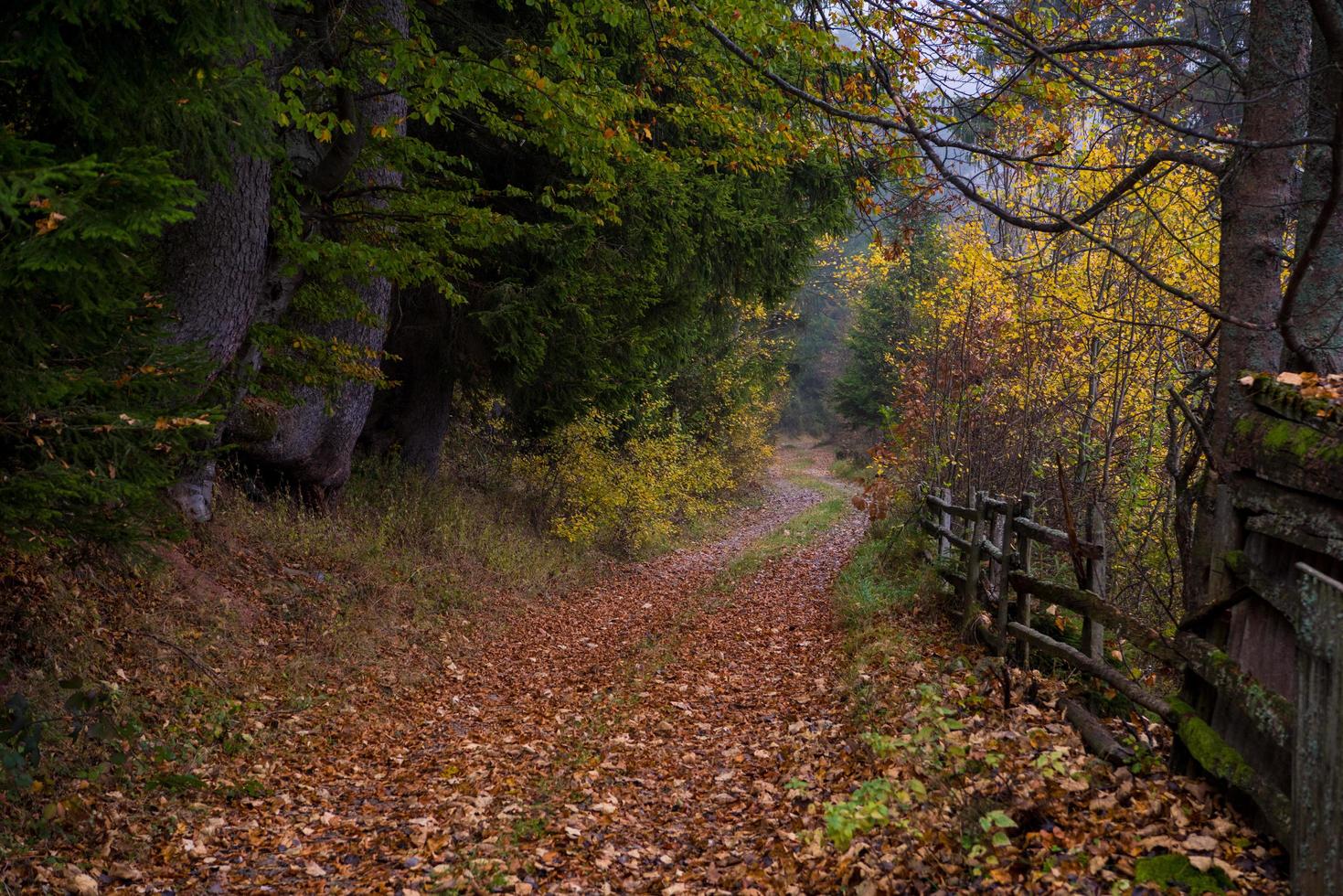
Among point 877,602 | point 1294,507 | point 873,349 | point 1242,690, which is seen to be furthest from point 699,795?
point 873,349

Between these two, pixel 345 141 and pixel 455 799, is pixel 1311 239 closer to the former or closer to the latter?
→ pixel 455 799

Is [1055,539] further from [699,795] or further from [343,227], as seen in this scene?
[343,227]

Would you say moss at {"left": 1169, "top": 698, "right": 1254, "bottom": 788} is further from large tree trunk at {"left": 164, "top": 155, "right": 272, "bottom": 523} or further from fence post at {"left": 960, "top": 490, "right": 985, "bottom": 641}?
large tree trunk at {"left": 164, "top": 155, "right": 272, "bottom": 523}

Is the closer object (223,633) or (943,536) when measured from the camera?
(223,633)

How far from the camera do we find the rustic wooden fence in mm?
2648

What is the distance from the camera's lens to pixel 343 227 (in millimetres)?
8219

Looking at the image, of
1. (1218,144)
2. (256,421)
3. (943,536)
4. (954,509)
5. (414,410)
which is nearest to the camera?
(1218,144)

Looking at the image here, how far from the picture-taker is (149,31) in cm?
430

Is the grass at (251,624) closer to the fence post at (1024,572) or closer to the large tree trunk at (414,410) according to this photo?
the large tree trunk at (414,410)

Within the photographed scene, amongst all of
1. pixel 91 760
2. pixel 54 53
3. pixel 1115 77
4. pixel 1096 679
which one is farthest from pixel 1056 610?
pixel 54 53

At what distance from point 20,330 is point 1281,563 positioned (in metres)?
5.58

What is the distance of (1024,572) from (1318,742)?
4.31m

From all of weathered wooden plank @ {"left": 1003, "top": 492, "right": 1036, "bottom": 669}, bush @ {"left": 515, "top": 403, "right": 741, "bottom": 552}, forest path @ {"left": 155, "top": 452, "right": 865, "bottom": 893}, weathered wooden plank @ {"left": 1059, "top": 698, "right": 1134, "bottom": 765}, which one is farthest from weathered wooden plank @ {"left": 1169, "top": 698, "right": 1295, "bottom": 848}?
bush @ {"left": 515, "top": 403, "right": 741, "bottom": 552}

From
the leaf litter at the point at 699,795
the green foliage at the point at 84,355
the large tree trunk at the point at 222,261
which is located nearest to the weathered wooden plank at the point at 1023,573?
the leaf litter at the point at 699,795
